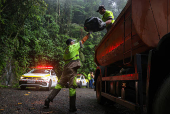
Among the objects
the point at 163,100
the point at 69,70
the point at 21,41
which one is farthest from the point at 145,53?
the point at 21,41

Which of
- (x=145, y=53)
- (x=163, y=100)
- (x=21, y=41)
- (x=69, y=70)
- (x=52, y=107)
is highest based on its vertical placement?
(x=21, y=41)

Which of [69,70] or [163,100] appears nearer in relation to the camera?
[163,100]

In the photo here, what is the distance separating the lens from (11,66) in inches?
590

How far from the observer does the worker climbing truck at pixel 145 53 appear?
1.95 meters

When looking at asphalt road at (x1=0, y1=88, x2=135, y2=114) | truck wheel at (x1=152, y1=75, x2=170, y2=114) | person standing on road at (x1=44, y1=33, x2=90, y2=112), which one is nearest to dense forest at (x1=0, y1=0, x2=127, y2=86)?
asphalt road at (x1=0, y1=88, x2=135, y2=114)

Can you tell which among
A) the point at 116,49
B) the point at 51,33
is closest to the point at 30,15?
the point at 51,33

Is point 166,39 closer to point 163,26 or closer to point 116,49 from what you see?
point 163,26

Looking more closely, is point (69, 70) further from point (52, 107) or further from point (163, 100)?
point (163, 100)

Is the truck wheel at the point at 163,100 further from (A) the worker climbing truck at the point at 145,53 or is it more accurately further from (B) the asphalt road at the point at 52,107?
(B) the asphalt road at the point at 52,107

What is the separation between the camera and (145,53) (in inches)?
116

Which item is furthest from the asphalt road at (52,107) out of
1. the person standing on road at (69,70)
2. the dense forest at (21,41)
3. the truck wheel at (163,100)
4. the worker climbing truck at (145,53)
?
the dense forest at (21,41)

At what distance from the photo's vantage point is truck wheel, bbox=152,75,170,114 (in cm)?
173

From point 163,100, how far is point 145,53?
4.32ft

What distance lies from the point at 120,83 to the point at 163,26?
5.44 ft
